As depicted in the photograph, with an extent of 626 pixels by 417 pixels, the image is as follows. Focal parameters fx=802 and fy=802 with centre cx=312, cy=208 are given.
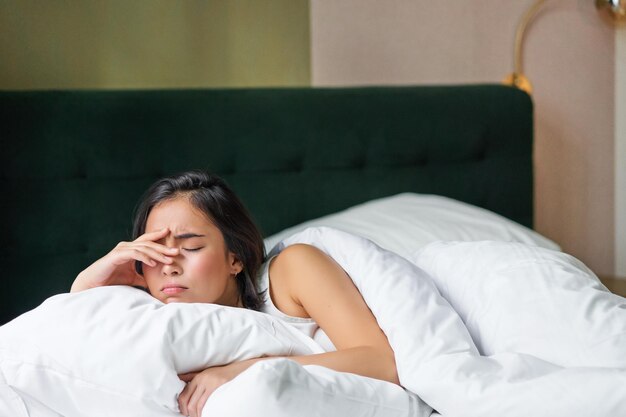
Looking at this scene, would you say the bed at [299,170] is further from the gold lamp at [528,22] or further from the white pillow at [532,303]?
the gold lamp at [528,22]

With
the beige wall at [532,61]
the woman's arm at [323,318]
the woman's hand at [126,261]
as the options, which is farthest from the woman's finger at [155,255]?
the beige wall at [532,61]

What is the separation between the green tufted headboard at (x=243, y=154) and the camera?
87.0 inches

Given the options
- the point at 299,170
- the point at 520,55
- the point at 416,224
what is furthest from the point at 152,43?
the point at 520,55

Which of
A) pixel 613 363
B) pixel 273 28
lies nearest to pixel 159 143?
pixel 273 28

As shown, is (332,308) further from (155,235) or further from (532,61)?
(532,61)

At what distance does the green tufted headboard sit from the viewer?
221cm

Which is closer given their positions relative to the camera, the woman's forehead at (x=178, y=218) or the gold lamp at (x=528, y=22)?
the woman's forehead at (x=178, y=218)

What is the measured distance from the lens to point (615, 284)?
9.80 ft

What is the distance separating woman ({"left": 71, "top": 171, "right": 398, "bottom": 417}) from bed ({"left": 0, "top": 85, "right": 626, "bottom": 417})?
0.23 ft

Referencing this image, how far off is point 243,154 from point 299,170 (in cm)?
20

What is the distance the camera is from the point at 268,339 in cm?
143

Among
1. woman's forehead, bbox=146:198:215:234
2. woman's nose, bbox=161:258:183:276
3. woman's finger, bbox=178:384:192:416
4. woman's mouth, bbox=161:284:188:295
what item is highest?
woman's forehead, bbox=146:198:215:234

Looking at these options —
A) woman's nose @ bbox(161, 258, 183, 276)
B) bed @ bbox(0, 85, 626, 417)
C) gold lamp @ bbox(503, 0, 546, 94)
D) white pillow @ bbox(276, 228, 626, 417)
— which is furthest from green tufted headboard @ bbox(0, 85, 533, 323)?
white pillow @ bbox(276, 228, 626, 417)

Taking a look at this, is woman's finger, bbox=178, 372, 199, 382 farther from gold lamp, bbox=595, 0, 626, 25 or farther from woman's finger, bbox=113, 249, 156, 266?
gold lamp, bbox=595, 0, 626, 25
